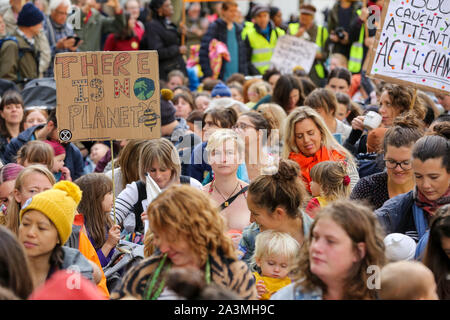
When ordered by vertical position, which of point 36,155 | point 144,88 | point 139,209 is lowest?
point 139,209

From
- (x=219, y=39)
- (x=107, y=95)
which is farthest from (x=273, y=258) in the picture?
(x=219, y=39)

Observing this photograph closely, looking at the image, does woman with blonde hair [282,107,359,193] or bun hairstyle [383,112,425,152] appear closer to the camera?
bun hairstyle [383,112,425,152]

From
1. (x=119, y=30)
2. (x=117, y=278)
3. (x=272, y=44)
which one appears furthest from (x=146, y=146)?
(x=272, y=44)

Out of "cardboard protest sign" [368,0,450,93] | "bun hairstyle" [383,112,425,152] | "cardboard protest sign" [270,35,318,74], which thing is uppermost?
"cardboard protest sign" [368,0,450,93]

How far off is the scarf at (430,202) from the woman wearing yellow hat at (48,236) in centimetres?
206

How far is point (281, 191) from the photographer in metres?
4.71

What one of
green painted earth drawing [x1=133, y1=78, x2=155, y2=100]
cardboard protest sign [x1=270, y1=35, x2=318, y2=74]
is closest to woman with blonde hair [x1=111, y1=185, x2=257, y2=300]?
green painted earth drawing [x1=133, y1=78, x2=155, y2=100]

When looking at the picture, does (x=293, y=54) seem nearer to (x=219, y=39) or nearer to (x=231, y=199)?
(x=219, y=39)

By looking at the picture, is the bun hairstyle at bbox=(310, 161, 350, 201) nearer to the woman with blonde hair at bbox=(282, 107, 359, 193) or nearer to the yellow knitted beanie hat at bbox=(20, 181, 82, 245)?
the woman with blonde hair at bbox=(282, 107, 359, 193)

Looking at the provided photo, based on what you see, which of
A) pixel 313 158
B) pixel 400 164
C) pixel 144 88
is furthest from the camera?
pixel 313 158

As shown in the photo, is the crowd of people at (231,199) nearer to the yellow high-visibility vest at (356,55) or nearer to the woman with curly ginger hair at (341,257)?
the woman with curly ginger hair at (341,257)

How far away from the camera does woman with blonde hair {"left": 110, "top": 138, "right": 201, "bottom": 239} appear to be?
574cm

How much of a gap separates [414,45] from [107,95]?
2884mm
